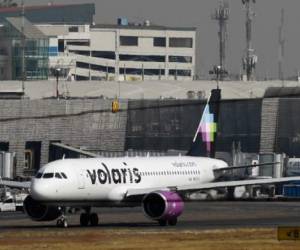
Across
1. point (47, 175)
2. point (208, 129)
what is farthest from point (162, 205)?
point (208, 129)

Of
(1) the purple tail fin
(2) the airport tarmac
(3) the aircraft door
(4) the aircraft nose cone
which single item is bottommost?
(2) the airport tarmac

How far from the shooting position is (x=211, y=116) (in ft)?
346

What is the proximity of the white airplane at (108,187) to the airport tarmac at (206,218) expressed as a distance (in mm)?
939

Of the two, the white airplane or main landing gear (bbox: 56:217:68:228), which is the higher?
the white airplane

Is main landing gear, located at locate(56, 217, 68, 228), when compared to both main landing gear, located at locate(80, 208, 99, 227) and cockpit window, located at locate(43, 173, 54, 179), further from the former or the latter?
cockpit window, located at locate(43, 173, 54, 179)

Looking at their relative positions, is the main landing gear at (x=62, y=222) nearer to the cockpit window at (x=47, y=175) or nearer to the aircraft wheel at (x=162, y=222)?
the cockpit window at (x=47, y=175)

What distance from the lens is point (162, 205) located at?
85938 millimetres

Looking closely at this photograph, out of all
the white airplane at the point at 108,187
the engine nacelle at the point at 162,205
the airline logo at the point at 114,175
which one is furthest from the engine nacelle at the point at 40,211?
the engine nacelle at the point at 162,205

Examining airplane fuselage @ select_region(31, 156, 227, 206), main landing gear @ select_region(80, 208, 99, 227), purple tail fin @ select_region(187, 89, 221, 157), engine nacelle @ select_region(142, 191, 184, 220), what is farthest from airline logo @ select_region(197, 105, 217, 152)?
main landing gear @ select_region(80, 208, 99, 227)

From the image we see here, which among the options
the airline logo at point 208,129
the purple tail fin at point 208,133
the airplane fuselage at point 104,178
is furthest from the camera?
the airline logo at point 208,129

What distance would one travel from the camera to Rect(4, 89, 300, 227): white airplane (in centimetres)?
8494

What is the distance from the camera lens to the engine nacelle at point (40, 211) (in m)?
87.3

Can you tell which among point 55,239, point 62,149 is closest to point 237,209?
point 55,239

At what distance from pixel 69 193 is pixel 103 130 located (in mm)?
86495
